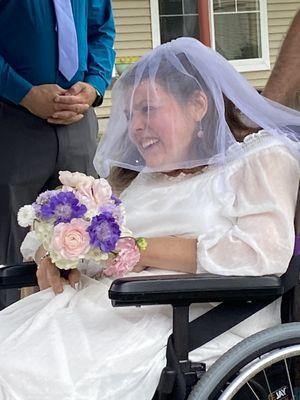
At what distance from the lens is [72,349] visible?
2.10 meters

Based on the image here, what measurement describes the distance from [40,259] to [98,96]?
96 cm

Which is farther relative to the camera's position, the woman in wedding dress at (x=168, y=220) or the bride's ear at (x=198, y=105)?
the bride's ear at (x=198, y=105)

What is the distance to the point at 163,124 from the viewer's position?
7.89 ft

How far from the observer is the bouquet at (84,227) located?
2111 millimetres

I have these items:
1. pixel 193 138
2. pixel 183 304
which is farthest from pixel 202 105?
pixel 183 304

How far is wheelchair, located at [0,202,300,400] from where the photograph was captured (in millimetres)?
1980

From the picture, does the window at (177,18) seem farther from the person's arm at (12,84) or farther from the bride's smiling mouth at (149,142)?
the bride's smiling mouth at (149,142)

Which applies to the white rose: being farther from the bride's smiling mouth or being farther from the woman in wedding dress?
the bride's smiling mouth

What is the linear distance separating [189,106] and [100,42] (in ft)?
3.65

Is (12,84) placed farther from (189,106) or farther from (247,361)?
(247,361)

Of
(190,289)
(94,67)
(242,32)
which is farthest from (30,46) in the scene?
(242,32)

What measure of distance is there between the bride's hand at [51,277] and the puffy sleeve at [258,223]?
43 cm

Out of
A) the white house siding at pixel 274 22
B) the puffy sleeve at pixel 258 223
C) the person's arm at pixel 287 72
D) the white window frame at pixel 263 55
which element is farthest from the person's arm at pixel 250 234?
the white house siding at pixel 274 22

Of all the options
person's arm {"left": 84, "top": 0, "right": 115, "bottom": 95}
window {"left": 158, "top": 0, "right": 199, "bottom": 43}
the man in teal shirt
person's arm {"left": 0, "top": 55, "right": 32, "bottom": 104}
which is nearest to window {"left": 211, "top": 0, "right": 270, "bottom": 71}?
window {"left": 158, "top": 0, "right": 199, "bottom": 43}
